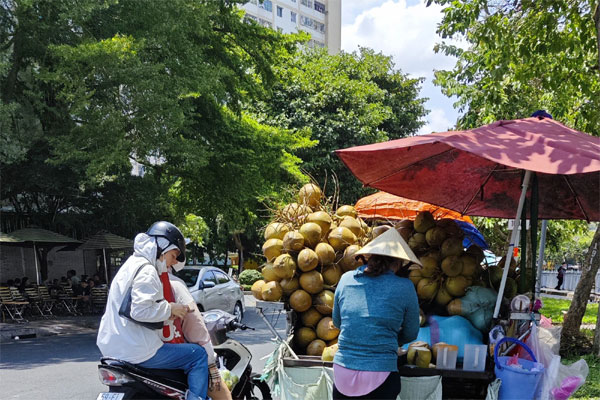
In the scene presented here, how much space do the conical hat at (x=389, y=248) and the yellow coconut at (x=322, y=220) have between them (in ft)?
4.27

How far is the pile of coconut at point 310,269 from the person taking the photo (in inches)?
187

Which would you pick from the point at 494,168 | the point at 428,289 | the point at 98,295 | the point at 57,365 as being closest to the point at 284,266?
the point at 428,289

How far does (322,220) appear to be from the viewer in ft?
16.6

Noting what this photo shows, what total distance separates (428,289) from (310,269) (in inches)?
41.1

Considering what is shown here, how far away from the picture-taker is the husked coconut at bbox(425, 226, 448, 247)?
16.0 ft

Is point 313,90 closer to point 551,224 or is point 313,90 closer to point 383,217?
point 551,224

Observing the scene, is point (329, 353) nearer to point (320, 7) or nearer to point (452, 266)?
point (452, 266)

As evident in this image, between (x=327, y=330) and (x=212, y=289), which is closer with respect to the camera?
(x=327, y=330)

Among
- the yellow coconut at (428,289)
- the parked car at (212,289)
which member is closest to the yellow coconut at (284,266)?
the yellow coconut at (428,289)

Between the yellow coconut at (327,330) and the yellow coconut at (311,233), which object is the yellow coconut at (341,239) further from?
the yellow coconut at (327,330)

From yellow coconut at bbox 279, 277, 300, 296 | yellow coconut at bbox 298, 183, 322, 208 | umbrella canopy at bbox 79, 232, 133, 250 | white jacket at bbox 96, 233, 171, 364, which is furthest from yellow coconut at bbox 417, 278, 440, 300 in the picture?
umbrella canopy at bbox 79, 232, 133, 250

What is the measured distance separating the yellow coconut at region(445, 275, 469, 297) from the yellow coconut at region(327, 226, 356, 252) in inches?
36.7

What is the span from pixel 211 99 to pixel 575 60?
393 inches

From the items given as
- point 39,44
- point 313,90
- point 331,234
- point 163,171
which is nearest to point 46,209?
point 163,171
